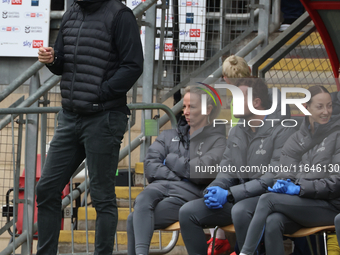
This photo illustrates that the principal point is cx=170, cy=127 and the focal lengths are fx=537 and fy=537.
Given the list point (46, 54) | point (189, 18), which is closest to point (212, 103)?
point (46, 54)

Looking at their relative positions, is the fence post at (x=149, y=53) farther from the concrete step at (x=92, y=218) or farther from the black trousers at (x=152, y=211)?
the black trousers at (x=152, y=211)

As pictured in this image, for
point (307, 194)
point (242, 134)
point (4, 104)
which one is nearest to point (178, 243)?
point (242, 134)

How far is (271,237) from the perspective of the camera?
3006mm

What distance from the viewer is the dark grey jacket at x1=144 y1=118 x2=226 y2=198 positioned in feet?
11.9

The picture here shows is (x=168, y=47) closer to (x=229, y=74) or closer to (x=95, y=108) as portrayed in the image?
(x=229, y=74)

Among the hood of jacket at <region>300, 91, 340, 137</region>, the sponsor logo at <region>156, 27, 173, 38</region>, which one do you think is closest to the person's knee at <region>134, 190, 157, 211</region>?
the hood of jacket at <region>300, 91, 340, 137</region>

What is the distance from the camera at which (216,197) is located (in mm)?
3301

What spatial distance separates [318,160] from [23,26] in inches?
213

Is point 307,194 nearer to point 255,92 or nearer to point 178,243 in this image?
point 255,92

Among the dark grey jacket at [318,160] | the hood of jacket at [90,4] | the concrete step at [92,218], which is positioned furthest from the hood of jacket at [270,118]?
the concrete step at [92,218]

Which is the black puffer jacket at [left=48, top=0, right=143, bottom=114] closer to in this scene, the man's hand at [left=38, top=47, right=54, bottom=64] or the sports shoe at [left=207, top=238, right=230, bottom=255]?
the man's hand at [left=38, top=47, right=54, bottom=64]

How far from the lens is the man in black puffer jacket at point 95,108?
9.87 feet

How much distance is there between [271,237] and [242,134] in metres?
0.77

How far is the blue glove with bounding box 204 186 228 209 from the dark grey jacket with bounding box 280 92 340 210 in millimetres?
416
